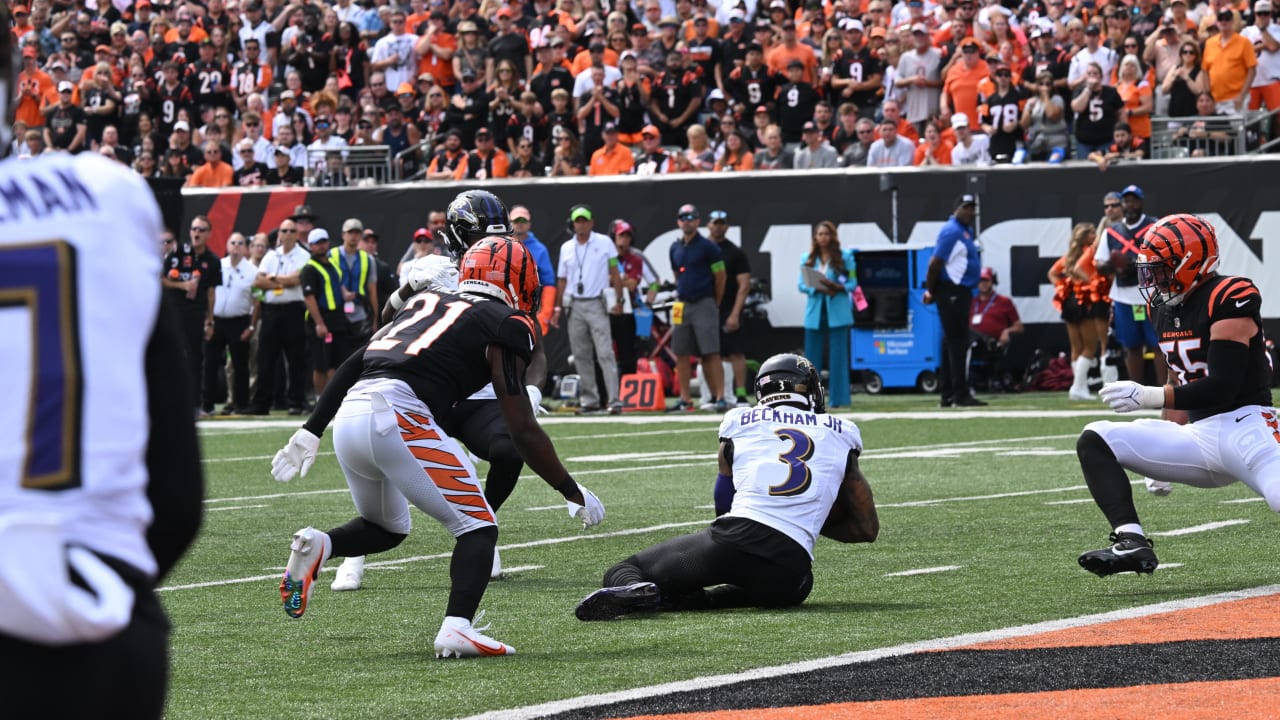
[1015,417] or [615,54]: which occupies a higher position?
[615,54]

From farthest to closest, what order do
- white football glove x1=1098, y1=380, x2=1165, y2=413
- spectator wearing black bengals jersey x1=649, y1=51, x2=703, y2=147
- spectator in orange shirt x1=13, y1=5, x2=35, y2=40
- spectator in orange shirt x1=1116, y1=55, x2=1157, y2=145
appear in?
spectator in orange shirt x1=13, y1=5, x2=35, y2=40
spectator wearing black bengals jersey x1=649, y1=51, x2=703, y2=147
spectator in orange shirt x1=1116, y1=55, x2=1157, y2=145
white football glove x1=1098, y1=380, x2=1165, y2=413

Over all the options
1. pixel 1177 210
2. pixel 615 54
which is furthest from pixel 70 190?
pixel 615 54

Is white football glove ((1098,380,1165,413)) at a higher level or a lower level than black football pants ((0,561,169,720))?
lower

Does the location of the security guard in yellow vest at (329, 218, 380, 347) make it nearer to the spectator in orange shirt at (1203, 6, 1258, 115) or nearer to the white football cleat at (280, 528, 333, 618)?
the spectator in orange shirt at (1203, 6, 1258, 115)

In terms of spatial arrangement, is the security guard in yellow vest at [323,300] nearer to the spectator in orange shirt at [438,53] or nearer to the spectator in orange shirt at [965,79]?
the spectator in orange shirt at [438,53]

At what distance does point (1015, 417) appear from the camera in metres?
16.2

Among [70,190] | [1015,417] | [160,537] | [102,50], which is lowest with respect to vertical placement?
[1015,417]

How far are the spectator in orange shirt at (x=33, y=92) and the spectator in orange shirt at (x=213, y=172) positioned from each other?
3.18 metres

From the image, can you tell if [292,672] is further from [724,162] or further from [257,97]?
[257,97]

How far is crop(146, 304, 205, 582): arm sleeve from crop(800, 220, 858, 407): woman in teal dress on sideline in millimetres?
15321

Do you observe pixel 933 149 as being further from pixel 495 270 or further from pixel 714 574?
pixel 495 270

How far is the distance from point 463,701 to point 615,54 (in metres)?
17.5

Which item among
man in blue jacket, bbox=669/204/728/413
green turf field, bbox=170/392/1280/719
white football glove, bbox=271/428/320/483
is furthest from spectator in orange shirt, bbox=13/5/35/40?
white football glove, bbox=271/428/320/483

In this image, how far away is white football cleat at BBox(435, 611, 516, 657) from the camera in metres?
5.93
